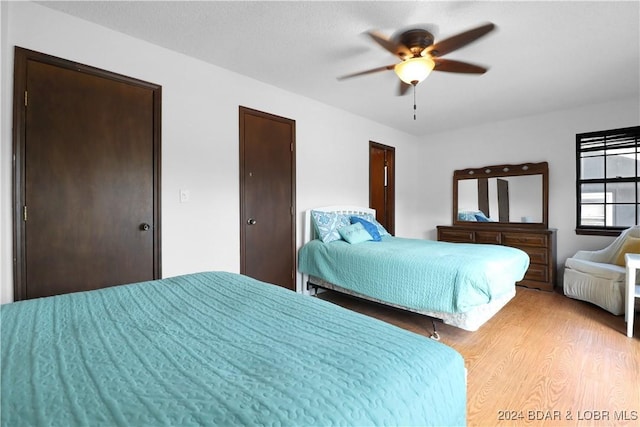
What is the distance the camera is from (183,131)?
8.51 ft

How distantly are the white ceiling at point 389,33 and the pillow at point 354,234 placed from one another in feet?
5.26

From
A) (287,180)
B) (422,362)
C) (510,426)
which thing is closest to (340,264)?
(287,180)

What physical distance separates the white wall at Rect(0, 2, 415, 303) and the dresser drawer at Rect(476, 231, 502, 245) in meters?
2.68

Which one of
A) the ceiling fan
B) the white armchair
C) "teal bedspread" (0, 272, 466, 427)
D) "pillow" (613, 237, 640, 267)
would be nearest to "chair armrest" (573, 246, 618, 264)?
the white armchair

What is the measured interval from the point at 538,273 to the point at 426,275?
2.62m

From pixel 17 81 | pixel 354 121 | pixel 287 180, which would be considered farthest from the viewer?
pixel 354 121

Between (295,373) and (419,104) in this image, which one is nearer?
(295,373)

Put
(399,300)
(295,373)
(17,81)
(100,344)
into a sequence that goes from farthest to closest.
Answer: (399,300), (17,81), (100,344), (295,373)

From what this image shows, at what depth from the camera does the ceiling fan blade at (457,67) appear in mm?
2285

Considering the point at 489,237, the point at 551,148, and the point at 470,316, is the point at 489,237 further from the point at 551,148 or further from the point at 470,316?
the point at 470,316

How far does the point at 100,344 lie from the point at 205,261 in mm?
1916

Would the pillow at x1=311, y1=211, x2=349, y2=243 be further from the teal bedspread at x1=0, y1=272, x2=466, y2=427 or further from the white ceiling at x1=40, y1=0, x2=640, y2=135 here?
the teal bedspread at x1=0, y1=272, x2=466, y2=427

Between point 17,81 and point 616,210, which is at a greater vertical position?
point 17,81

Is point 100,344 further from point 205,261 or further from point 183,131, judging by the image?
point 183,131
